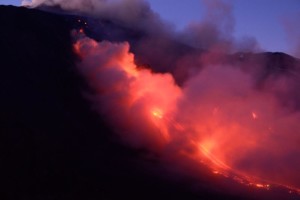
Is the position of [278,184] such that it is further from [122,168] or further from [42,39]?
[42,39]

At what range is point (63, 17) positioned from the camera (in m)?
45.8

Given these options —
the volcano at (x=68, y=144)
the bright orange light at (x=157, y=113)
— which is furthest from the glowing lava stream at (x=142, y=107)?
the volcano at (x=68, y=144)

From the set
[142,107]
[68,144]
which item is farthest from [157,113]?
[68,144]

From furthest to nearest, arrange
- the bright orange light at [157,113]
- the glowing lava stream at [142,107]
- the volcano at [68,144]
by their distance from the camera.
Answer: the bright orange light at [157,113] < the glowing lava stream at [142,107] < the volcano at [68,144]

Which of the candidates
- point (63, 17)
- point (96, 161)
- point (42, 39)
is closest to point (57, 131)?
point (96, 161)

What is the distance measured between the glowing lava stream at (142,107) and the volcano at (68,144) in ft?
0.62

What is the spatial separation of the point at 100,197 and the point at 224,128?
53.9 feet

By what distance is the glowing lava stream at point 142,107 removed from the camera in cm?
3091

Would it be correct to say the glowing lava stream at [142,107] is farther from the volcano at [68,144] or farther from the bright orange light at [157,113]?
the volcano at [68,144]

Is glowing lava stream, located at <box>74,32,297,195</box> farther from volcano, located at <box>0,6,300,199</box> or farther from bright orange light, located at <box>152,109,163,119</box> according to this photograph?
volcano, located at <box>0,6,300,199</box>

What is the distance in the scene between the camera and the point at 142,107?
112 ft

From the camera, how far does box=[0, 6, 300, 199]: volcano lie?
23.6 m

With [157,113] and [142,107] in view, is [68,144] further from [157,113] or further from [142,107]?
[157,113]

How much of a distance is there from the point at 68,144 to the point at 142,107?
8.75 metres
